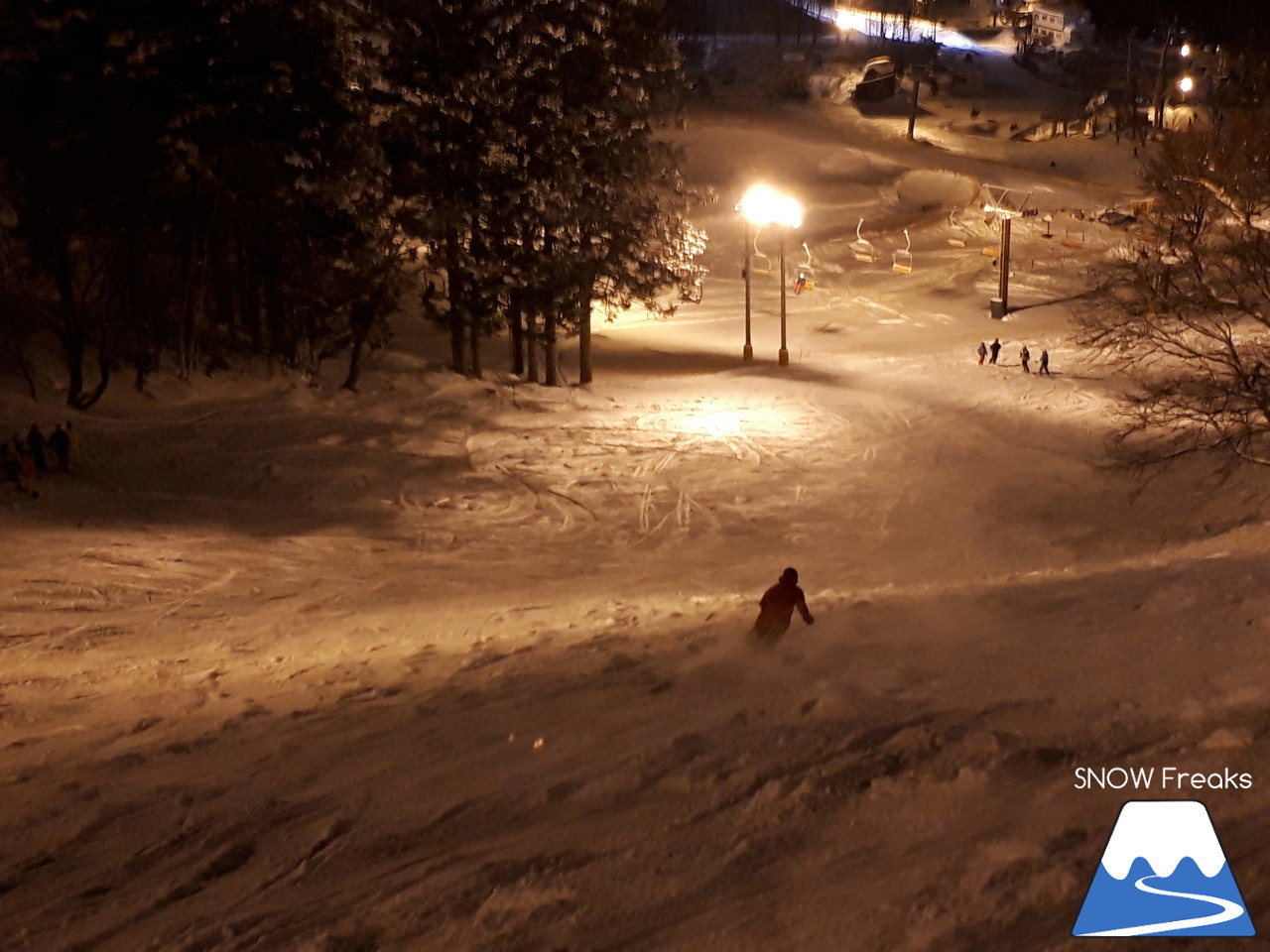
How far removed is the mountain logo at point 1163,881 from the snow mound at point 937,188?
53079mm

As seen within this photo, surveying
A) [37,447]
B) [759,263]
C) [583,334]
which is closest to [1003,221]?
[759,263]

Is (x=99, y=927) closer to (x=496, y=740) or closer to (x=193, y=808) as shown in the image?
(x=193, y=808)

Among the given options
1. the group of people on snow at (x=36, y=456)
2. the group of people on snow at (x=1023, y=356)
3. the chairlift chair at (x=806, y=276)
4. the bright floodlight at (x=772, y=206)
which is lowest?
the group of people on snow at (x=1023, y=356)

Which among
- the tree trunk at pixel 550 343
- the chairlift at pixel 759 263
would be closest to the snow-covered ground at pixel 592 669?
the tree trunk at pixel 550 343

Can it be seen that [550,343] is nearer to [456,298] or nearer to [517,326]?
[517,326]

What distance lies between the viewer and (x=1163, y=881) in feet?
16.0

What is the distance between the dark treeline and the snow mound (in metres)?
30.3

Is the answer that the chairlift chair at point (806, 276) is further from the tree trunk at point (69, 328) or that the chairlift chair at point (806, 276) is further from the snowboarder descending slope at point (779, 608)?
the snowboarder descending slope at point (779, 608)

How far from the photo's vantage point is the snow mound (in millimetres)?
54781

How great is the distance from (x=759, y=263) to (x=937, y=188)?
1238 centimetres

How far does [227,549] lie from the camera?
1412 cm

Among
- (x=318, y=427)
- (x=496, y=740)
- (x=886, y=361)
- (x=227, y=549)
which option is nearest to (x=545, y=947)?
(x=496, y=740)

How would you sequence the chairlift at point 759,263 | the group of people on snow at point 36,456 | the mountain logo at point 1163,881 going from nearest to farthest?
1. the mountain logo at point 1163,881
2. the group of people on snow at point 36,456
3. the chairlift at point 759,263

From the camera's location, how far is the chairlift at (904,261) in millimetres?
47062
